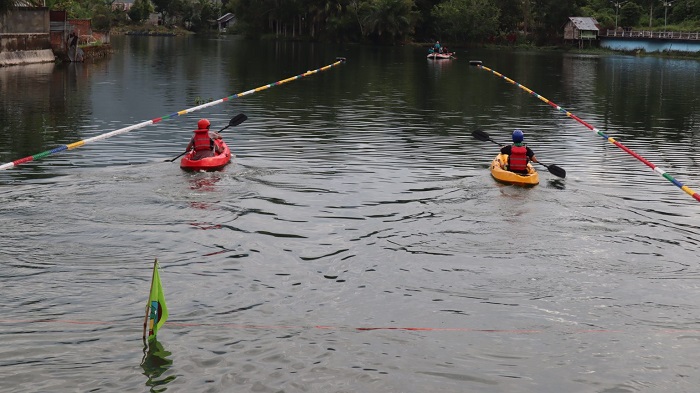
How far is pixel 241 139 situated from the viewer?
100.0 ft

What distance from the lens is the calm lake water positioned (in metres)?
11.4

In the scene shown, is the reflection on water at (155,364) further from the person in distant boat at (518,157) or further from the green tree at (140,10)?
the green tree at (140,10)

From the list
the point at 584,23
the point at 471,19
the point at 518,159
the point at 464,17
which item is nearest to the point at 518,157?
the point at 518,159

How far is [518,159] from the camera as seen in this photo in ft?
71.9

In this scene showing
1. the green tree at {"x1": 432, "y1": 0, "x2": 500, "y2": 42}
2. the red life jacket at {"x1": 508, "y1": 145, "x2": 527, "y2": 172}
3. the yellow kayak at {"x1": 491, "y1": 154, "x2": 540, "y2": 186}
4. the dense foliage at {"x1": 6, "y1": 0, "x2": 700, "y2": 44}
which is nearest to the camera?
the yellow kayak at {"x1": 491, "y1": 154, "x2": 540, "y2": 186}

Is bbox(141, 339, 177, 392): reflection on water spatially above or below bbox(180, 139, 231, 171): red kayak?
below

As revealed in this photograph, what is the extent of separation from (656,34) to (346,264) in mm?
108711

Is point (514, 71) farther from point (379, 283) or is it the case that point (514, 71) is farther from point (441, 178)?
point (379, 283)

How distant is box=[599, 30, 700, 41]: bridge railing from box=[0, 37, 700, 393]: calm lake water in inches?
3267

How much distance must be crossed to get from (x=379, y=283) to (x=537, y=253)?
345 cm

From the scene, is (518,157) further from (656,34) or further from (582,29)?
(582,29)

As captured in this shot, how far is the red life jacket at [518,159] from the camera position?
2187cm

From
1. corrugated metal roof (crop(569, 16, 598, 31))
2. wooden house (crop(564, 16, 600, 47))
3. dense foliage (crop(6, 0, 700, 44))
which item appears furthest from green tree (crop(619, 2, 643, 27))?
corrugated metal roof (crop(569, 16, 598, 31))

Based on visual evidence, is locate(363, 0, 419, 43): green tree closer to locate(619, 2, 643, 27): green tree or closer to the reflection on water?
locate(619, 2, 643, 27): green tree
